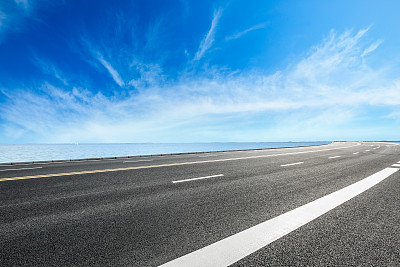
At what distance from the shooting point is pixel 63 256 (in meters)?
1.83

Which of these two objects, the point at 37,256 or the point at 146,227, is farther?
the point at 146,227

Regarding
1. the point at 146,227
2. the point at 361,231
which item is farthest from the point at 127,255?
the point at 361,231

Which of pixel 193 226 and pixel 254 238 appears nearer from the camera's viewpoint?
pixel 254 238

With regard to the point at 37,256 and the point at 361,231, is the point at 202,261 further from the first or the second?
the point at 361,231

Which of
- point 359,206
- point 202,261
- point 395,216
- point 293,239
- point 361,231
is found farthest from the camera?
point 359,206

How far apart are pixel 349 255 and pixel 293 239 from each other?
0.50 m

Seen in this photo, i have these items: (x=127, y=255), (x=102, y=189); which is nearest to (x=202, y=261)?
(x=127, y=255)

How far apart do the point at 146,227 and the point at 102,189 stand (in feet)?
Result: 8.65

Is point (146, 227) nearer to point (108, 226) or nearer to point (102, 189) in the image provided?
point (108, 226)

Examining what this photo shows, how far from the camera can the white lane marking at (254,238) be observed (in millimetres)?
1724

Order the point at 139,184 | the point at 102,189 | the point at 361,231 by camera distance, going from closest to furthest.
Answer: the point at 361,231 < the point at 102,189 < the point at 139,184

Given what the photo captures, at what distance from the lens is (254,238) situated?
7.06 ft

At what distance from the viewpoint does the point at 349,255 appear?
6.04 feet

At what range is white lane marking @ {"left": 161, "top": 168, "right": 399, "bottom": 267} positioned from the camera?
1.72 metres
